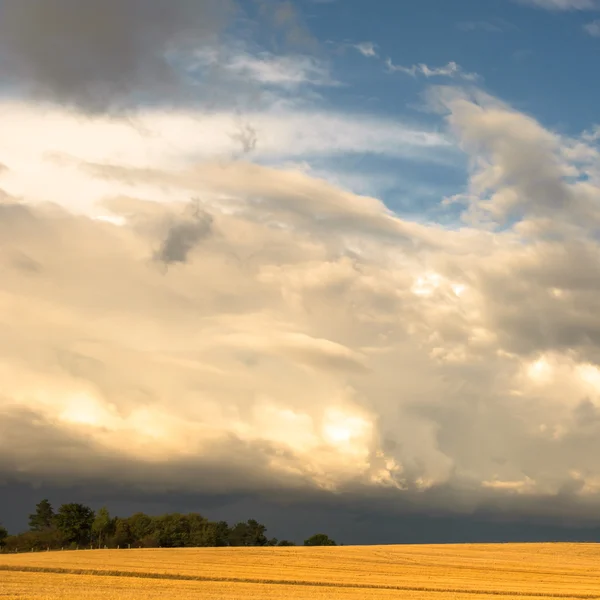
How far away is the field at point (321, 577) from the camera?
177 feet

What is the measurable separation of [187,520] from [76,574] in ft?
389

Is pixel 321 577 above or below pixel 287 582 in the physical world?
above

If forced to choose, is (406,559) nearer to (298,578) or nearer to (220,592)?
(298,578)

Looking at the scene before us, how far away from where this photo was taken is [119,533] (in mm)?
188000

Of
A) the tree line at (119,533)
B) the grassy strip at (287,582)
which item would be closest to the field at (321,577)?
the grassy strip at (287,582)

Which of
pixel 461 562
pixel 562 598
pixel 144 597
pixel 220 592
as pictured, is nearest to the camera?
pixel 144 597

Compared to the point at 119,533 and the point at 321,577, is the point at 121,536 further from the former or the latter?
the point at 321,577

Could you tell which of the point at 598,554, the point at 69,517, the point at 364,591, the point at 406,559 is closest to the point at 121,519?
the point at 69,517

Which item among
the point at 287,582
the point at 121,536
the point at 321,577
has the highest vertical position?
the point at 121,536

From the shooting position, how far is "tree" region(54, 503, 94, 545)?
620ft

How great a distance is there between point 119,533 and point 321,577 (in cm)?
12600

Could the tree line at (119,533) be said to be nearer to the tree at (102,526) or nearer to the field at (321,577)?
the tree at (102,526)

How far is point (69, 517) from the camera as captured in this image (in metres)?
191

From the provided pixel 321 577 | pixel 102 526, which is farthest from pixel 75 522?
pixel 321 577
